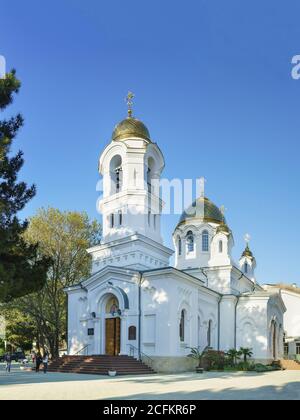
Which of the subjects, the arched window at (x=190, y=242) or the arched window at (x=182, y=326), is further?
the arched window at (x=190, y=242)

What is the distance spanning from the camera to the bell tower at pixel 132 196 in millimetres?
29609

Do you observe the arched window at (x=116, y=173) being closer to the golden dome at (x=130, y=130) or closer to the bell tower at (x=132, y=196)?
the bell tower at (x=132, y=196)

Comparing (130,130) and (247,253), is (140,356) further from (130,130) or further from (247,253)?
(247,253)

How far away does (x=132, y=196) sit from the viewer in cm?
3002

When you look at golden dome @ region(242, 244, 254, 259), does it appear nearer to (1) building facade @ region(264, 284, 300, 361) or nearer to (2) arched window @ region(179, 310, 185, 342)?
(1) building facade @ region(264, 284, 300, 361)

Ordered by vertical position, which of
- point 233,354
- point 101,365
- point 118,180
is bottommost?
point 233,354

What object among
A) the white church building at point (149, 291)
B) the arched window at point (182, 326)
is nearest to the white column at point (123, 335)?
the white church building at point (149, 291)

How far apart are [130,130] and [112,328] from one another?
1282 cm

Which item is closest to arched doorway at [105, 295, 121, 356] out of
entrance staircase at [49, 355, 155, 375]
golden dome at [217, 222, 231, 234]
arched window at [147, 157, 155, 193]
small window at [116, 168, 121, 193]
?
entrance staircase at [49, 355, 155, 375]

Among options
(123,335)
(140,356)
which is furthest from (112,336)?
(140,356)

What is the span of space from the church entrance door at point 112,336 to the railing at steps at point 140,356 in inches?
51.0

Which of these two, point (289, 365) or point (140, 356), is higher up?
point (140, 356)

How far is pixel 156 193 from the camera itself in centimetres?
3144
